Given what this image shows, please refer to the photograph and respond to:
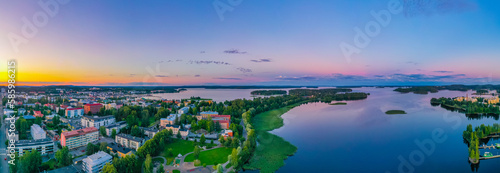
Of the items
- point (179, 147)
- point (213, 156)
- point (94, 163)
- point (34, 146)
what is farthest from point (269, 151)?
point (34, 146)

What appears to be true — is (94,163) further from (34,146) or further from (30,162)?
(34,146)

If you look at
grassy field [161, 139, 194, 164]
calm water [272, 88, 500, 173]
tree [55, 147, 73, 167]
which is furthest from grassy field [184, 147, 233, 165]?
tree [55, 147, 73, 167]

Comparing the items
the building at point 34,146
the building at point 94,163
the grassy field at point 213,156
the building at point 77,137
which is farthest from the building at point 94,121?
the grassy field at point 213,156

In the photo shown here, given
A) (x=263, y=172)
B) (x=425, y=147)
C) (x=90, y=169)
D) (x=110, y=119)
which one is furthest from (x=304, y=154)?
(x=110, y=119)

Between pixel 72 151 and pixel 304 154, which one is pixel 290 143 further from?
pixel 72 151

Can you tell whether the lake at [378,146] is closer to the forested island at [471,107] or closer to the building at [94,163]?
the forested island at [471,107]

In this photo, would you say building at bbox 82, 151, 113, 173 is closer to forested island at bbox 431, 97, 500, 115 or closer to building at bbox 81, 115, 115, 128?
building at bbox 81, 115, 115, 128
